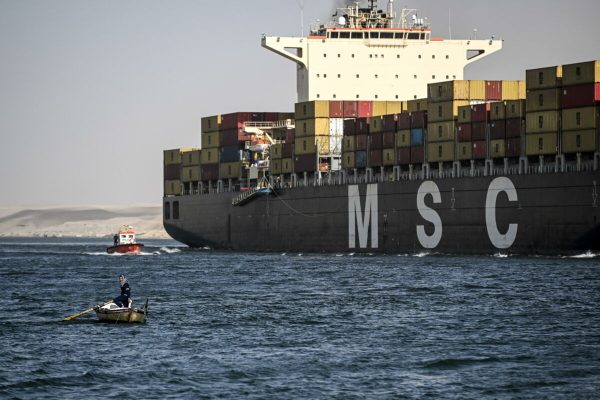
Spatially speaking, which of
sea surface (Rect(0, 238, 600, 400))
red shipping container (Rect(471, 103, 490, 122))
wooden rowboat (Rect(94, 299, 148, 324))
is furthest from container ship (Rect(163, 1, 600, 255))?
wooden rowboat (Rect(94, 299, 148, 324))

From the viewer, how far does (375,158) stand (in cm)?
8488

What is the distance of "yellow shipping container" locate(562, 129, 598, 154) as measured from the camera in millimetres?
66062

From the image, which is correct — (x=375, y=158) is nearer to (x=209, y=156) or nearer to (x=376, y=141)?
(x=376, y=141)

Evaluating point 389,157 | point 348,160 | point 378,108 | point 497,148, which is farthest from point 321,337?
point 378,108

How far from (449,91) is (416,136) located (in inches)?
176

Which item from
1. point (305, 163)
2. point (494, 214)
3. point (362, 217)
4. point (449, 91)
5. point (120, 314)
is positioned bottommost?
point (120, 314)

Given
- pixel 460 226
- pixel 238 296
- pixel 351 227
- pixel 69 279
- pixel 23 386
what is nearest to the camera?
pixel 23 386

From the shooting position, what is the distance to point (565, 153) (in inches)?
2677

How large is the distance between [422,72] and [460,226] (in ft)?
92.8

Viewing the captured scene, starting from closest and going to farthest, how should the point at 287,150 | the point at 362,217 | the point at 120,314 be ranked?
1. the point at 120,314
2. the point at 362,217
3. the point at 287,150

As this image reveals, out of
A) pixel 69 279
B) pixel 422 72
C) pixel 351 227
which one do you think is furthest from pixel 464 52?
pixel 69 279

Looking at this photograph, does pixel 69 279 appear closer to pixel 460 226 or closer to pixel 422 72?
pixel 460 226

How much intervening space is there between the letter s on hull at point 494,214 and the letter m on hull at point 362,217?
12.4 metres

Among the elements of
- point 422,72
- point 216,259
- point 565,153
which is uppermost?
point 422,72
